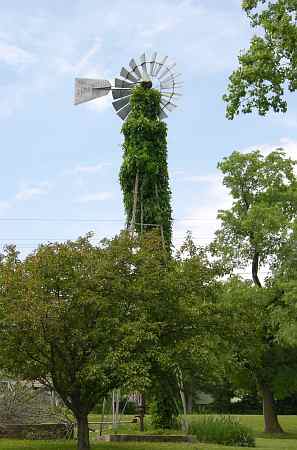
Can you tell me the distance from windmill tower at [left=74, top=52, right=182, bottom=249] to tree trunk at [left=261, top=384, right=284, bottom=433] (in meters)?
9.36

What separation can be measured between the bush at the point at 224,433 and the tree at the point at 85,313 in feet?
19.6

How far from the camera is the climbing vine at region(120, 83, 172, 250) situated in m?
26.6

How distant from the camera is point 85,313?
16.5 metres

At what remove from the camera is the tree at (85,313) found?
1563 centimetres

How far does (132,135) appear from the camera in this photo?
89.2ft

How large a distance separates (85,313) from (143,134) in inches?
473

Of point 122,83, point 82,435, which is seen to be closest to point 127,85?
point 122,83

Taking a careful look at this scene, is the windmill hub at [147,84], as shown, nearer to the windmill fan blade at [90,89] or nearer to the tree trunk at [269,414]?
the windmill fan blade at [90,89]

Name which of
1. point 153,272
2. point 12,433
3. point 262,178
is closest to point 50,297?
point 153,272

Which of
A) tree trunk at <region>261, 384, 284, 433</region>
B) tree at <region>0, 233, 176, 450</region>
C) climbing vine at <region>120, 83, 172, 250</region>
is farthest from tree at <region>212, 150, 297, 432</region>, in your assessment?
tree at <region>0, 233, 176, 450</region>

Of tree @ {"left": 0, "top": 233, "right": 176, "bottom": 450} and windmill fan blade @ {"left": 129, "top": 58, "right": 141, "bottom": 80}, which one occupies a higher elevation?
windmill fan blade @ {"left": 129, "top": 58, "right": 141, "bottom": 80}

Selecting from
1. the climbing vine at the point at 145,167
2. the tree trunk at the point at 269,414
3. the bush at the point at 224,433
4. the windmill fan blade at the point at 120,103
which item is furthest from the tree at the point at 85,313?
the tree trunk at the point at 269,414

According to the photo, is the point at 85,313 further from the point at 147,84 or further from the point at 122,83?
the point at 122,83

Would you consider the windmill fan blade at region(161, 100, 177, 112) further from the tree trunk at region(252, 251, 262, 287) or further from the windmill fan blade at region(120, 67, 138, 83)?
the tree trunk at region(252, 251, 262, 287)
